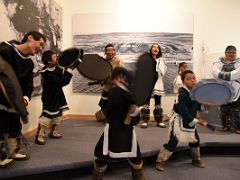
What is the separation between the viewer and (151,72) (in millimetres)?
1969

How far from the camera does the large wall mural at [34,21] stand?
286 centimetres

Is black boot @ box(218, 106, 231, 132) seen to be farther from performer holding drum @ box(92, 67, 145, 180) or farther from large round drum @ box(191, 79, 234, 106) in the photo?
performer holding drum @ box(92, 67, 145, 180)

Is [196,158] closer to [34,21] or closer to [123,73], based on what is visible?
[123,73]

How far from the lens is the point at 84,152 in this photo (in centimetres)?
277

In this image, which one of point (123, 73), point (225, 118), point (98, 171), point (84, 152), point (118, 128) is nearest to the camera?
point (123, 73)

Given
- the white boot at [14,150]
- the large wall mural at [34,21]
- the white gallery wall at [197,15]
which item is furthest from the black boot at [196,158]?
the large wall mural at [34,21]

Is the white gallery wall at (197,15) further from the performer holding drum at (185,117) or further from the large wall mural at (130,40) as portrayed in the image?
the performer holding drum at (185,117)

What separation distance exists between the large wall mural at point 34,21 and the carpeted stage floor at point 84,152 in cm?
93

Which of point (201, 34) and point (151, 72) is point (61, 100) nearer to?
point (151, 72)

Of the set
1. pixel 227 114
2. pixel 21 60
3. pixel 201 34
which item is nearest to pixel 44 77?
pixel 21 60

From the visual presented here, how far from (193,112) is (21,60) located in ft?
5.59

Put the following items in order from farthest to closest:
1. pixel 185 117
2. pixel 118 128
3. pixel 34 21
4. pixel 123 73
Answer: pixel 34 21 < pixel 185 117 < pixel 118 128 < pixel 123 73

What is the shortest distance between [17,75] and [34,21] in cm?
156

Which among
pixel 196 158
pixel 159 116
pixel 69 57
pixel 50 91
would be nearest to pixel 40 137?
pixel 50 91
